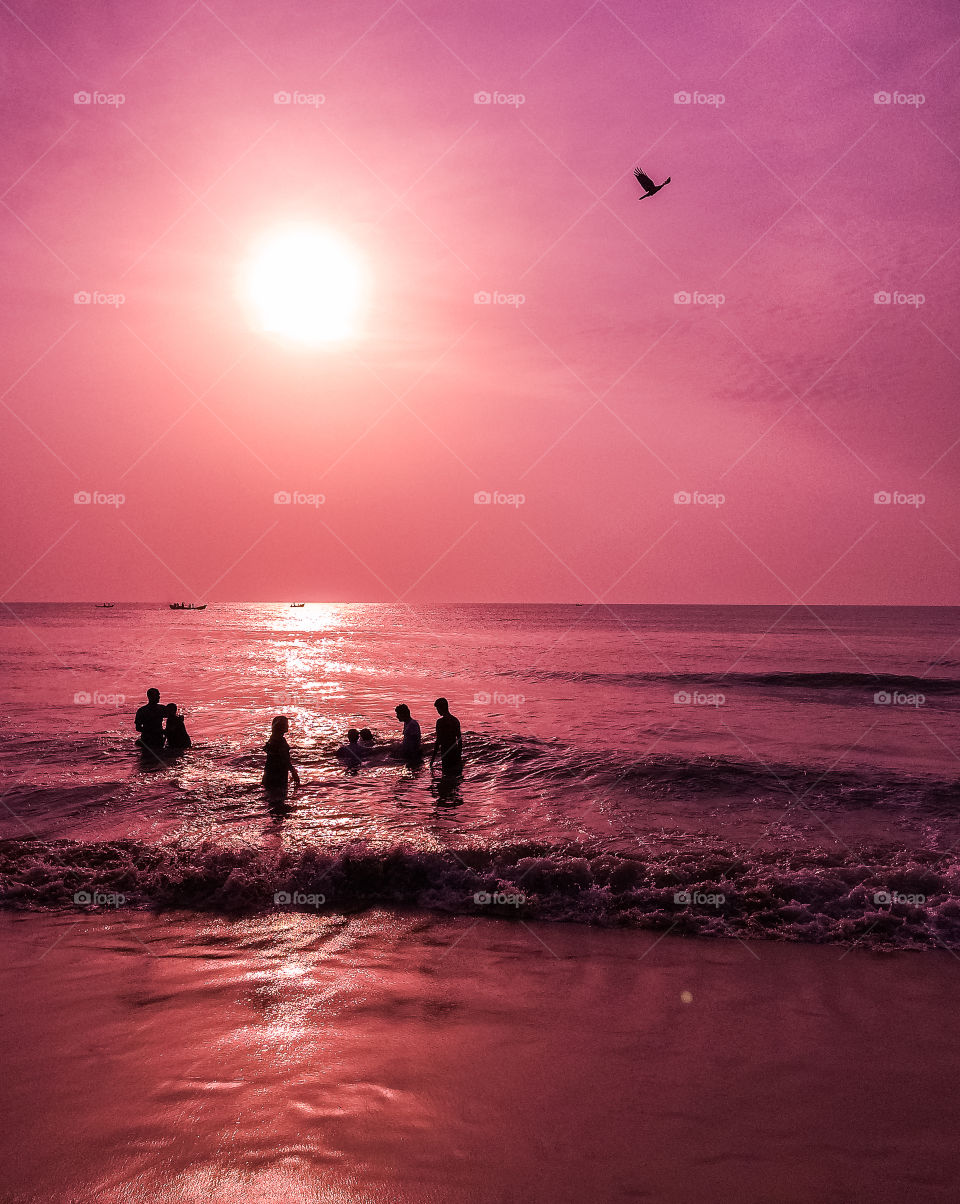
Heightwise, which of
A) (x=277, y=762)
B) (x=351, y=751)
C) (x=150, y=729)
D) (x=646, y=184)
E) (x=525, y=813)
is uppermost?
(x=646, y=184)

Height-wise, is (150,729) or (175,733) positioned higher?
(150,729)

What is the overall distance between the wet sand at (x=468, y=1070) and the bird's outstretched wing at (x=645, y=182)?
11.3m

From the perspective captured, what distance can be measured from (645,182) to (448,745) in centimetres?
1162

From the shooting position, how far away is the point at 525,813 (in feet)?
42.1

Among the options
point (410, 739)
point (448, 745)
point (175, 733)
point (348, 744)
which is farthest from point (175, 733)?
point (448, 745)

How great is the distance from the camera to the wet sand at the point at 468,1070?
4105 millimetres

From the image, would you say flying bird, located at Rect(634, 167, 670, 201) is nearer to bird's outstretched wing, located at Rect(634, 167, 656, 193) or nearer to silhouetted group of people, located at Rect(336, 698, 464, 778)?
bird's outstretched wing, located at Rect(634, 167, 656, 193)

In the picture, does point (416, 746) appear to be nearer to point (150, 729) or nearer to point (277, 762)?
point (277, 762)

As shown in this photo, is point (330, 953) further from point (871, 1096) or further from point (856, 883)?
point (856, 883)

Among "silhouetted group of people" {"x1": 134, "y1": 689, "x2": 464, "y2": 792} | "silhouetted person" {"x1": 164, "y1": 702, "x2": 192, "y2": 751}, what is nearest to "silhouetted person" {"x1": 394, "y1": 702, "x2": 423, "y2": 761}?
"silhouetted group of people" {"x1": 134, "y1": 689, "x2": 464, "y2": 792}

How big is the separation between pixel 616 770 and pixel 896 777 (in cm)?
648

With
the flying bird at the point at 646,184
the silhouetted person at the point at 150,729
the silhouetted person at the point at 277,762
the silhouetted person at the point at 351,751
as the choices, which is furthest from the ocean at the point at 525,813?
the flying bird at the point at 646,184

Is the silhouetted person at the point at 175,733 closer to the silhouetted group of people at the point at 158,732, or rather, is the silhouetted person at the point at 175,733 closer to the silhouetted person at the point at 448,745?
the silhouetted group of people at the point at 158,732

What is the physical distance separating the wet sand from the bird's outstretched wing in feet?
37.0
